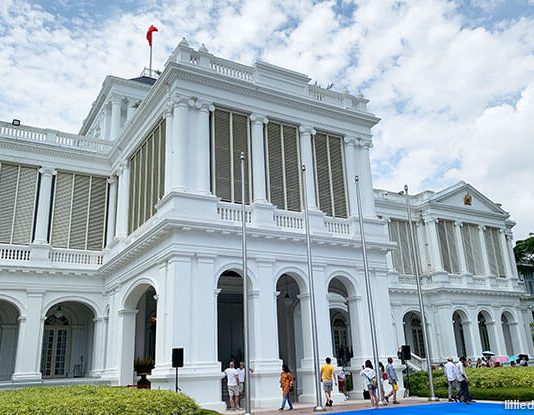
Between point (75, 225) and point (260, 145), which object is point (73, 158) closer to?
point (75, 225)

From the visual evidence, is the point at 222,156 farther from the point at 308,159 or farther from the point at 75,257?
the point at 75,257

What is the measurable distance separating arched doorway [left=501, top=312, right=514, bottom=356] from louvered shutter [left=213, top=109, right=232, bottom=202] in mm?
28032

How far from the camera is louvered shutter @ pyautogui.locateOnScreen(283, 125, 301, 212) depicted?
20938mm

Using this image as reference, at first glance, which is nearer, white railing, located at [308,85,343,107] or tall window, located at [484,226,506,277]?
white railing, located at [308,85,343,107]

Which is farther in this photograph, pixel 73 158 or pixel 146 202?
pixel 73 158

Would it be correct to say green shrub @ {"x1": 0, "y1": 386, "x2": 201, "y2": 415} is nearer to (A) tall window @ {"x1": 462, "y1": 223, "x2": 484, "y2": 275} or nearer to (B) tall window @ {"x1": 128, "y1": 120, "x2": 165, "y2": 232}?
(B) tall window @ {"x1": 128, "y1": 120, "x2": 165, "y2": 232}

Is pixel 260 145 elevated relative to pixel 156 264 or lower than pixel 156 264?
elevated

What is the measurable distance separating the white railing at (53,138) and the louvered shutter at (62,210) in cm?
179

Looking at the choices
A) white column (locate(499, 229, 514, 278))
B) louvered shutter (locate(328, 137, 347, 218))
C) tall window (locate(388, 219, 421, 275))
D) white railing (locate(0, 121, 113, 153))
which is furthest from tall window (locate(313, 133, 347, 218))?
white column (locate(499, 229, 514, 278))

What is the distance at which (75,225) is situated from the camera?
25.0 meters

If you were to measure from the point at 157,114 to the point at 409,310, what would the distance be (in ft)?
71.4

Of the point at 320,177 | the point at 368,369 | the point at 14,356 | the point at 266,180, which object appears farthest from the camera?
the point at 14,356

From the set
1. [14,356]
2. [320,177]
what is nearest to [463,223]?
[320,177]

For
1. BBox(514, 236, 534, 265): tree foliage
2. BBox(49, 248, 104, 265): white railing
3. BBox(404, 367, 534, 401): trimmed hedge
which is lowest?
BBox(404, 367, 534, 401): trimmed hedge
